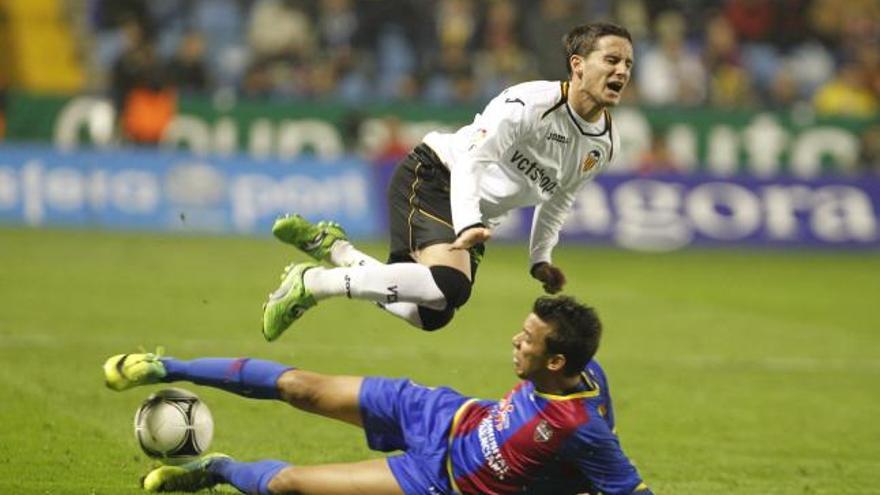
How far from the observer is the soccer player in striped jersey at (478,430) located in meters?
6.87

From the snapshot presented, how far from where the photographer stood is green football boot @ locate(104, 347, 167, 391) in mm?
7574

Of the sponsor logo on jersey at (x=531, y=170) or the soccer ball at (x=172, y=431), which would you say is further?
the sponsor logo on jersey at (x=531, y=170)

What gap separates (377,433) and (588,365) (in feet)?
3.48

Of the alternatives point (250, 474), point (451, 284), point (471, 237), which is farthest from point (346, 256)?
point (250, 474)

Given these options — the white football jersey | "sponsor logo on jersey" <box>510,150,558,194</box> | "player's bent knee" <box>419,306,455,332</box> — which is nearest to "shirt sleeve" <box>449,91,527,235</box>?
the white football jersey

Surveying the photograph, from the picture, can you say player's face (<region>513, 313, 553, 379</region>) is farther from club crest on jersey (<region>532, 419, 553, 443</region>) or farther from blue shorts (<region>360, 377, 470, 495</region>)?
blue shorts (<region>360, 377, 470, 495</region>)

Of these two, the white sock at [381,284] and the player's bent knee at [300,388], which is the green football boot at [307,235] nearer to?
the white sock at [381,284]

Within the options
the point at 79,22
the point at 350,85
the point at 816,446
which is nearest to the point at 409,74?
the point at 350,85

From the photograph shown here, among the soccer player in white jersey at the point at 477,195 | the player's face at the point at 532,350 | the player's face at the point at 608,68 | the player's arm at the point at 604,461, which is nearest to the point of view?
the player's arm at the point at 604,461

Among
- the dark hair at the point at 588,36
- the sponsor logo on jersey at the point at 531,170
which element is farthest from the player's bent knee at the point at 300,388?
the dark hair at the point at 588,36

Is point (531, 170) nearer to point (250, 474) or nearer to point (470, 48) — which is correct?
point (250, 474)

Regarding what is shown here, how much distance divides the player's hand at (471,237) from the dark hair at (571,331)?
0.89 metres

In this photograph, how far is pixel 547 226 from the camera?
8.98 metres

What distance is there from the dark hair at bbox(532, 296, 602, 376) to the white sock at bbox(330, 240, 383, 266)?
1924 mm
